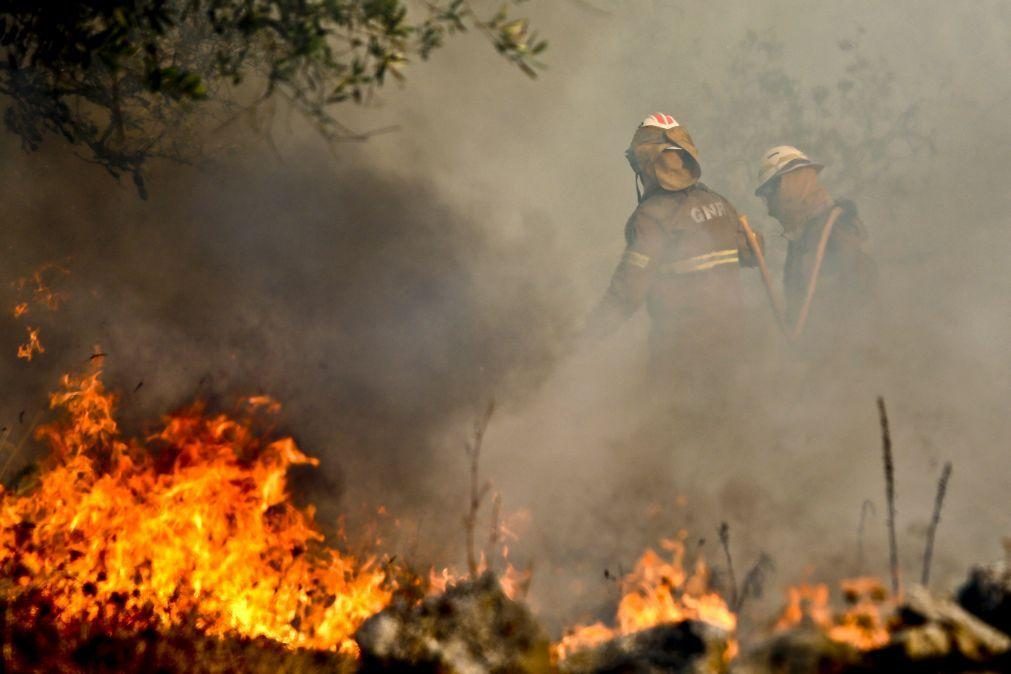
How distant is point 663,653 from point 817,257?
6.59 meters

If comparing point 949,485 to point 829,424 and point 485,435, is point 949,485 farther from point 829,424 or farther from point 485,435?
point 485,435

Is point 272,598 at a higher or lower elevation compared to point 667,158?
lower

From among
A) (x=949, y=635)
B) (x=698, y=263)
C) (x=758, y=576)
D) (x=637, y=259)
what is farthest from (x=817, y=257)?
(x=949, y=635)

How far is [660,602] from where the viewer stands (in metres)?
5.86

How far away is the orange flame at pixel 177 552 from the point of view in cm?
584

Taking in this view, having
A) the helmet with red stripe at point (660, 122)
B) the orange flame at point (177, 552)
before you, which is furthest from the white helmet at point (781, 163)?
the orange flame at point (177, 552)

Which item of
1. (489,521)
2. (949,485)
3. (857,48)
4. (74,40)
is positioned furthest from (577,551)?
(857,48)

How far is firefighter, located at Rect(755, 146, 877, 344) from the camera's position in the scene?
9.52 meters

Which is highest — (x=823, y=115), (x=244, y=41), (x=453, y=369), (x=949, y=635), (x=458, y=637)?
(x=823, y=115)

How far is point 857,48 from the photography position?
22.3 meters

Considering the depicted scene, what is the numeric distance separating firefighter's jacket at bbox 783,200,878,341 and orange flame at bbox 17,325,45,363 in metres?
7.64

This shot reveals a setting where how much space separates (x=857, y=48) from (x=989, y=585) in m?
21.5

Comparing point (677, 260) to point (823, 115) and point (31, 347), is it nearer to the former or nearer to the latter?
point (31, 347)

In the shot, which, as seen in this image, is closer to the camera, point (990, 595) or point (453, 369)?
point (990, 595)
